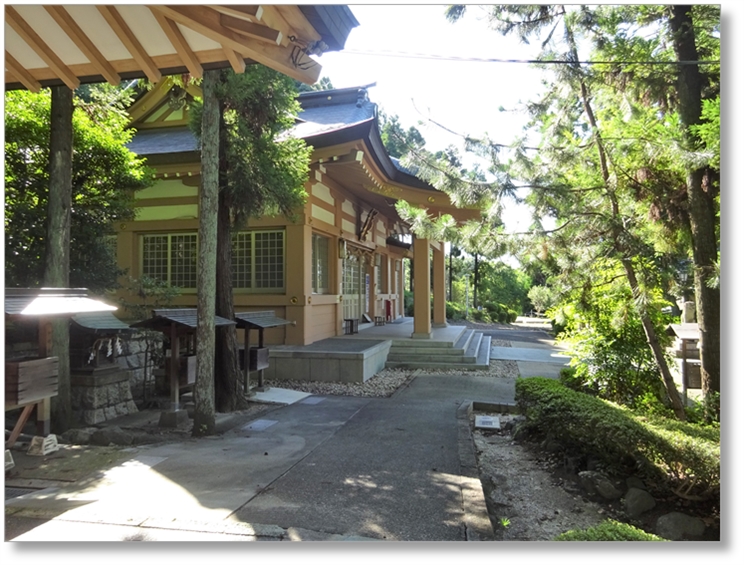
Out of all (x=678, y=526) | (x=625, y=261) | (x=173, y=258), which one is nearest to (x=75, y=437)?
(x=678, y=526)

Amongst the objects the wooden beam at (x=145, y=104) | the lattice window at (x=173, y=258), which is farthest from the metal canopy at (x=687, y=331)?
the wooden beam at (x=145, y=104)

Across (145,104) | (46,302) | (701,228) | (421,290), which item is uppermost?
(145,104)

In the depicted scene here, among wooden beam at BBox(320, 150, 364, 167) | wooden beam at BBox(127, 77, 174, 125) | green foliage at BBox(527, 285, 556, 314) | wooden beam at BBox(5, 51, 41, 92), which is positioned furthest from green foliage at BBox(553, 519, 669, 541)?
wooden beam at BBox(127, 77, 174, 125)

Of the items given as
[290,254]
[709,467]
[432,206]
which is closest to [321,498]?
[709,467]

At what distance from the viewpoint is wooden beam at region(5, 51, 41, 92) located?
13.3 feet

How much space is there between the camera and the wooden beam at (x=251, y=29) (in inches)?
130

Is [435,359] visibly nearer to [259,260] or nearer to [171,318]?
[259,260]

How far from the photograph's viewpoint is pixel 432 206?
10.4 m

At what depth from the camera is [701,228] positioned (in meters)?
4.56

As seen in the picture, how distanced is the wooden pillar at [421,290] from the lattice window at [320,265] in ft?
6.95

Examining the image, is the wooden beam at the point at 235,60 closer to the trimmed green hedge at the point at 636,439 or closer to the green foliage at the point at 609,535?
the green foliage at the point at 609,535

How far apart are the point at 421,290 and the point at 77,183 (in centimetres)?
733

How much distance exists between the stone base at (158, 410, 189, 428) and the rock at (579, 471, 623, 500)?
442 centimetres

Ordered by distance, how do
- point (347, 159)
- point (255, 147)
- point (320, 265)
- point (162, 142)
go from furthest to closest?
point (320, 265), point (162, 142), point (347, 159), point (255, 147)
